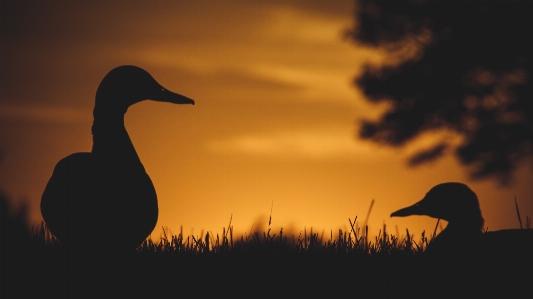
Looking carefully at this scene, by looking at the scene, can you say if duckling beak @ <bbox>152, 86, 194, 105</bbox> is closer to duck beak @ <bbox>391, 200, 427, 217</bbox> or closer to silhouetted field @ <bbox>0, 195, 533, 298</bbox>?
Result: silhouetted field @ <bbox>0, 195, 533, 298</bbox>

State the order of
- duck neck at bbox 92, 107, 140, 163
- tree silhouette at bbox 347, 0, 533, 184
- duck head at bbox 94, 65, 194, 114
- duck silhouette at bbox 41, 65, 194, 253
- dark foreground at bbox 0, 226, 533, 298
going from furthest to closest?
tree silhouette at bbox 347, 0, 533, 184 → duck head at bbox 94, 65, 194, 114 → duck neck at bbox 92, 107, 140, 163 → duck silhouette at bbox 41, 65, 194, 253 → dark foreground at bbox 0, 226, 533, 298

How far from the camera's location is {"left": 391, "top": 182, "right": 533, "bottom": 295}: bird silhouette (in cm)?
510

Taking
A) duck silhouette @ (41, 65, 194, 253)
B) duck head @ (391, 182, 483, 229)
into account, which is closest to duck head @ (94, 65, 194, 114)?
duck silhouette @ (41, 65, 194, 253)

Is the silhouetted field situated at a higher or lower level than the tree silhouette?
lower

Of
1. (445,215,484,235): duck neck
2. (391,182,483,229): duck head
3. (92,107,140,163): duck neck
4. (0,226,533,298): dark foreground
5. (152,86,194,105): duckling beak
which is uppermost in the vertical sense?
(152,86,194,105): duckling beak

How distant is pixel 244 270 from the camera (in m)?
5.30

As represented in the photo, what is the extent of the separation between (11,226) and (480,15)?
21.2 feet

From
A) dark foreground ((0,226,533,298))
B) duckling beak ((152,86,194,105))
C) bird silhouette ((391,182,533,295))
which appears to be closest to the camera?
dark foreground ((0,226,533,298))

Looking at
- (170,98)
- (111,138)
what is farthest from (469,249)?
(111,138)

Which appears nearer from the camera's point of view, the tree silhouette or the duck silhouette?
the duck silhouette

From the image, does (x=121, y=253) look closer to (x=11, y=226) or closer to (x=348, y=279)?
(x=348, y=279)

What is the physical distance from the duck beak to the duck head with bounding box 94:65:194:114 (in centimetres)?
227

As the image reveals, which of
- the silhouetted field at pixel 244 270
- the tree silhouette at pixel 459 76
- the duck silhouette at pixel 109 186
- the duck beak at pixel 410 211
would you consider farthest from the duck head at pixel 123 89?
the tree silhouette at pixel 459 76

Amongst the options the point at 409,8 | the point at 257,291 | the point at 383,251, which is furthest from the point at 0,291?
the point at 409,8
